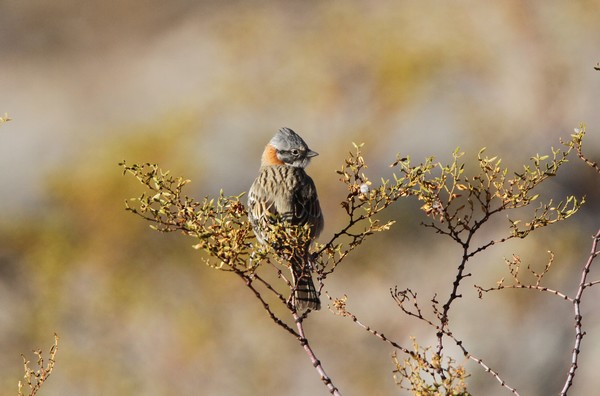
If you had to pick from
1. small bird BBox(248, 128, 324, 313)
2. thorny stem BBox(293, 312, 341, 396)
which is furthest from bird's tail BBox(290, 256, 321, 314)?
thorny stem BBox(293, 312, 341, 396)

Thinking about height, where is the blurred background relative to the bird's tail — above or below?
above

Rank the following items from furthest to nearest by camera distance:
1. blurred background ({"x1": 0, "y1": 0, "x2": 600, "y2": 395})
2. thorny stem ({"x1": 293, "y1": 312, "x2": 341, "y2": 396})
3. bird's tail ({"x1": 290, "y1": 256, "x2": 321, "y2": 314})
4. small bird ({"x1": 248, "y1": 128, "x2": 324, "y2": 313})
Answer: blurred background ({"x1": 0, "y1": 0, "x2": 600, "y2": 395})
small bird ({"x1": 248, "y1": 128, "x2": 324, "y2": 313})
bird's tail ({"x1": 290, "y1": 256, "x2": 321, "y2": 314})
thorny stem ({"x1": 293, "y1": 312, "x2": 341, "y2": 396})

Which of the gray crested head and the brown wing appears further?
the gray crested head

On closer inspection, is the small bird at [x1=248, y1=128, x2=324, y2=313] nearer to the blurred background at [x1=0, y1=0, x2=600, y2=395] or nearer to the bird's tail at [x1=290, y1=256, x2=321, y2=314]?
the bird's tail at [x1=290, y1=256, x2=321, y2=314]

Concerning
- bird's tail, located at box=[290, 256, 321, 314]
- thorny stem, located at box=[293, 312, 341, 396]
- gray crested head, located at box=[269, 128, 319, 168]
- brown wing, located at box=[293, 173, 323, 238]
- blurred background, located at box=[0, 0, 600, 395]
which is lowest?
thorny stem, located at box=[293, 312, 341, 396]

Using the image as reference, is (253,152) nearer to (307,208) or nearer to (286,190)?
(286,190)

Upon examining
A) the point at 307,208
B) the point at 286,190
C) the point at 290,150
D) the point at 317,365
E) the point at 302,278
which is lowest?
the point at 317,365

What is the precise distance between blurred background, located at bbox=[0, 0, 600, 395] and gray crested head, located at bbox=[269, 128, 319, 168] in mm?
5329

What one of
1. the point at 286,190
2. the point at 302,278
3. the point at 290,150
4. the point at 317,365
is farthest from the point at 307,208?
the point at 317,365

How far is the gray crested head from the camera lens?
5.39 meters

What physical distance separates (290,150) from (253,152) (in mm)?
8196

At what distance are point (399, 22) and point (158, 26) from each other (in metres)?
4.70

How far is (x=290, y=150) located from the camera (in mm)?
5398

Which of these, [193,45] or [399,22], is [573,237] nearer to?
[399,22]
